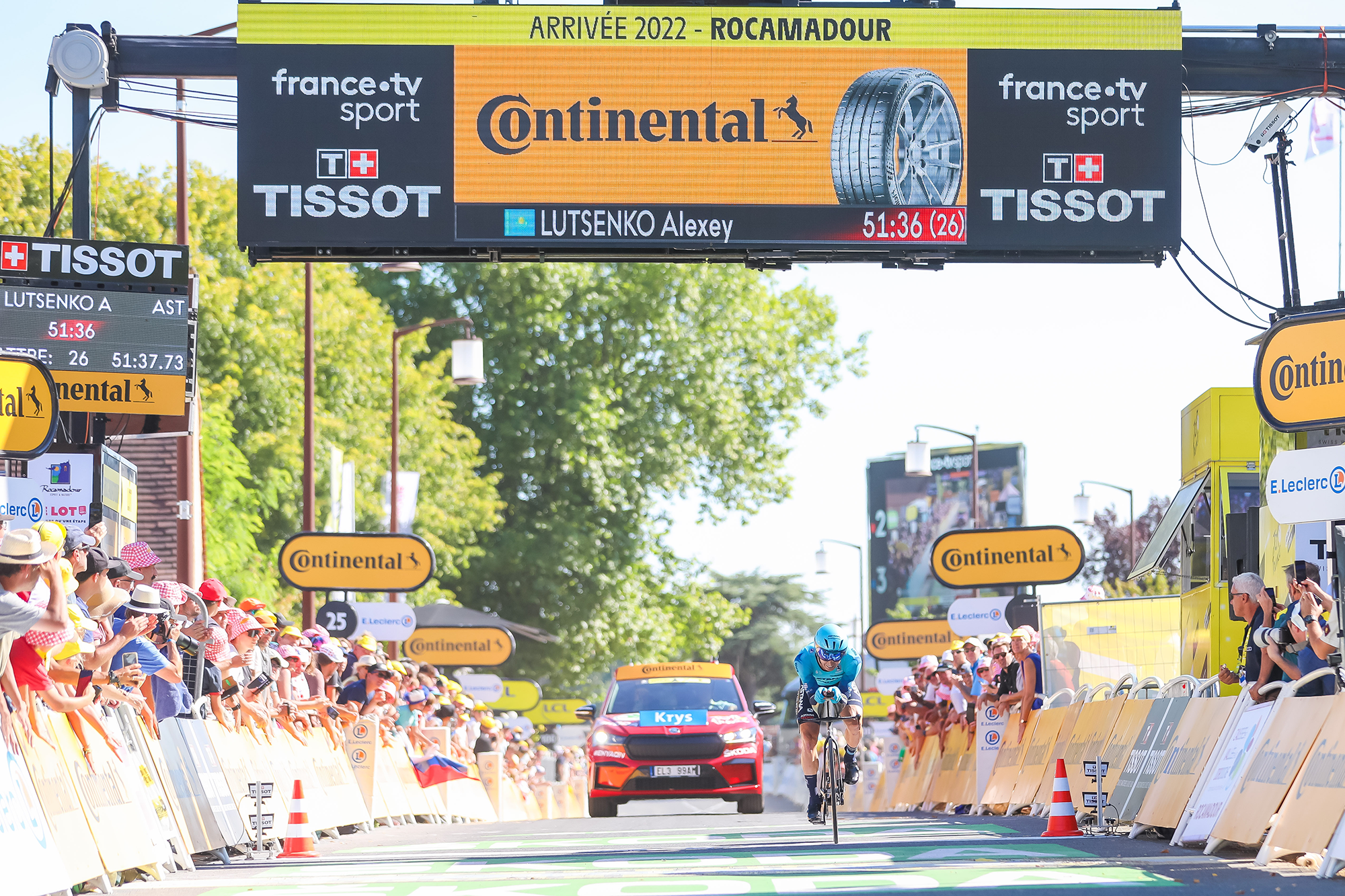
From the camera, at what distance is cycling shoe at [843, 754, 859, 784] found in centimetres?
1466

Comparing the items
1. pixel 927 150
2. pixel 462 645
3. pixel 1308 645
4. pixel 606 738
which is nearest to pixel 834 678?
pixel 1308 645

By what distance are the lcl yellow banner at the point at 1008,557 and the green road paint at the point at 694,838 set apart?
7281 mm

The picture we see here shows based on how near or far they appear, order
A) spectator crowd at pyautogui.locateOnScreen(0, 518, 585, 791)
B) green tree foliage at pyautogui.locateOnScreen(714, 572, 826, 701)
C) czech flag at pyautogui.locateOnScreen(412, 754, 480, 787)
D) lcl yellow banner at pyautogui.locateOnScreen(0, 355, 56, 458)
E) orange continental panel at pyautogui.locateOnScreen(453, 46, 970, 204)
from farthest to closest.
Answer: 1. green tree foliage at pyautogui.locateOnScreen(714, 572, 826, 701)
2. czech flag at pyautogui.locateOnScreen(412, 754, 480, 787)
3. orange continental panel at pyautogui.locateOnScreen(453, 46, 970, 204)
4. lcl yellow banner at pyautogui.locateOnScreen(0, 355, 56, 458)
5. spectator crowd at pyautogui.locateOnScreen(0, 518, 585, 791)

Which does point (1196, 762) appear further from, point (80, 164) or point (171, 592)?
point (80, 164)

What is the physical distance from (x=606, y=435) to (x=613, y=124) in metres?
30.5

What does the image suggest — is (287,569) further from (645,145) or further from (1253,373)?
(1253,373)

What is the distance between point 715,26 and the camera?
16.0 metres

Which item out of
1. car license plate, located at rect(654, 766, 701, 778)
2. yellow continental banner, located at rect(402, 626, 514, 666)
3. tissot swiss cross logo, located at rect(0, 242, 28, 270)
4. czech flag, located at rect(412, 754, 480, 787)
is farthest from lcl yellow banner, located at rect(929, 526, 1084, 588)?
yellow continental banner, located at rect(402, 626, 514, 666)

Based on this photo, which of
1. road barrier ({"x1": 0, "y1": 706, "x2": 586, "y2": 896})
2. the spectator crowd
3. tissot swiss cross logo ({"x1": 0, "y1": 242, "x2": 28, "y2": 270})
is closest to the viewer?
road barrier ({"x1": 0, "y1": 706, "x2": 586, "y2": 896})

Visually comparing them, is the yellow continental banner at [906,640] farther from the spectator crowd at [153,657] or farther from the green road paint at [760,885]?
the green road paint at [760,885]

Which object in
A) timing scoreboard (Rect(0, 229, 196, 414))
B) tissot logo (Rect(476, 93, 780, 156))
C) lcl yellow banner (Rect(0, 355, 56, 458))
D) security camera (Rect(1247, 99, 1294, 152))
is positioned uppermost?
security camera (Rect(1247, 99, 1294, 152))

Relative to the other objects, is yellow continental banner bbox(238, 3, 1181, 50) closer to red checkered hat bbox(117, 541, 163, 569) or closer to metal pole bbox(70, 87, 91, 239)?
metal pole bbox(70, 87, 91, 239)

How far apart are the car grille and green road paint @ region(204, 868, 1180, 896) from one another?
36.0ft

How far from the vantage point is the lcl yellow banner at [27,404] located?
14258mm
